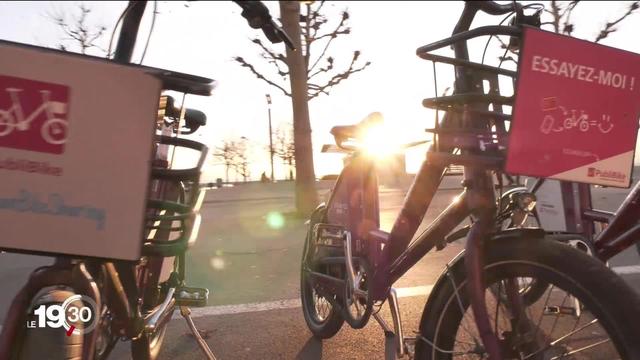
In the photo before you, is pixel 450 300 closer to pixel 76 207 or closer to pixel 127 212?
pixel 127 212

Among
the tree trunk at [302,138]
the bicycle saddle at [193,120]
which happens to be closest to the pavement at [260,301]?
the bicycle saddle at [193,120]

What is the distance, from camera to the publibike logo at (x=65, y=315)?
163cm

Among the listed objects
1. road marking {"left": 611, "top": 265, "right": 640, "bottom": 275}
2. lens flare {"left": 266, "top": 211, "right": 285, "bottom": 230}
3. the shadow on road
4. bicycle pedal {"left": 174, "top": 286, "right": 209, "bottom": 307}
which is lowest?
Result: the shadow on road

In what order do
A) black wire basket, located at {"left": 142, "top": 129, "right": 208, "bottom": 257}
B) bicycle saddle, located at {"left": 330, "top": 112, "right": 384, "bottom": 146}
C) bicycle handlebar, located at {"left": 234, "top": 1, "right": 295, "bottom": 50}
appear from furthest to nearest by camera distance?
bicycle saddle, located at {"left": 330, "top": 112, "right": 384, "bottom": 146}, black wire basket, located at {"left": 142, "top": 129, "right": 208, "bottom": 257}, bicycle handlebar, located at {"left": 234, "top": 1, "right": 295, "bottom": 50}

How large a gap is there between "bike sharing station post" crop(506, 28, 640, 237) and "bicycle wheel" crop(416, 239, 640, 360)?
30cm

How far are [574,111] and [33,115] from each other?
1.76m

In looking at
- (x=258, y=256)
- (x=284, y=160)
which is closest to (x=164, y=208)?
(x=258, y=256)

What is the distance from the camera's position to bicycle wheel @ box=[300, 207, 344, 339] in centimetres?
337

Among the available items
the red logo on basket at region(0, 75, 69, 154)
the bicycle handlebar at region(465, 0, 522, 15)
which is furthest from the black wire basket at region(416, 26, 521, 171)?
the red logo on basket at region(0, 75, 69, 154)

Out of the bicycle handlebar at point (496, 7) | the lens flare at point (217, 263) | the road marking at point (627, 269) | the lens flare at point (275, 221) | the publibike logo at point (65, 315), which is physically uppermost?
the bicycle handlebar at point (496, 7)

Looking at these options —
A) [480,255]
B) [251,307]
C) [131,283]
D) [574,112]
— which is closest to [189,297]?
[131,283]

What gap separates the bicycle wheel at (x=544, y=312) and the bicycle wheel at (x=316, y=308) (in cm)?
141

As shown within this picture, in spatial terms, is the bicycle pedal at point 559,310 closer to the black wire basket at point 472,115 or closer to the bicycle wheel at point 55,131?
the black wire basket at point 472,115

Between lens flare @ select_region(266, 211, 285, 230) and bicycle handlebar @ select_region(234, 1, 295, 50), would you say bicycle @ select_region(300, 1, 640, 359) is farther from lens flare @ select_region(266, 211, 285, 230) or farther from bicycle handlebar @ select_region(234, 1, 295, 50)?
lens flare @ select_region(266, 211, 285, 230)
